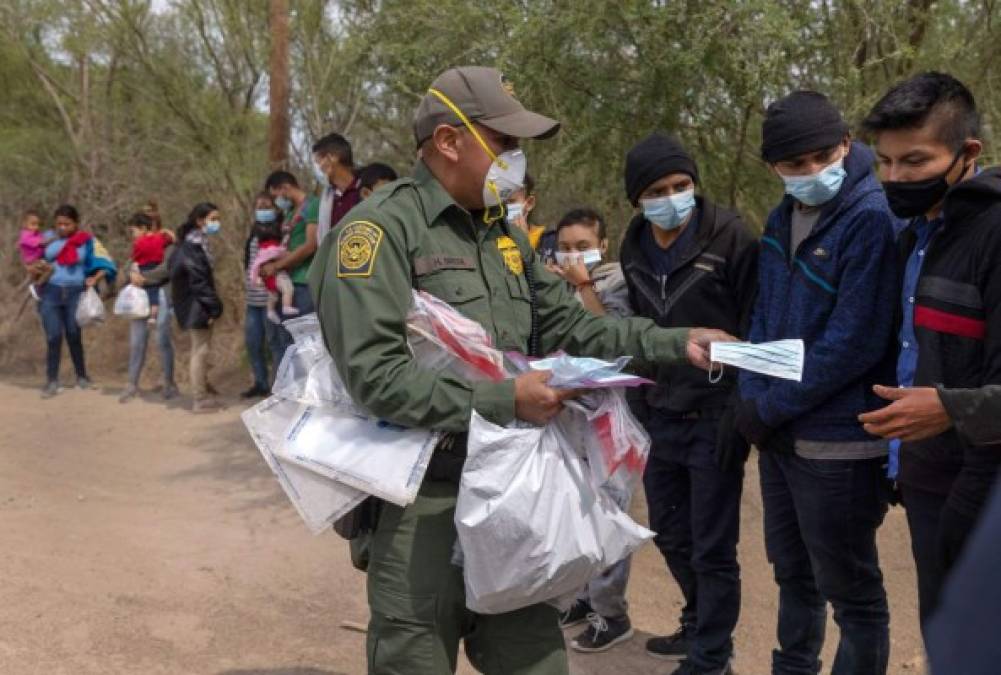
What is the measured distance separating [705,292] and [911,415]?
1.35 metres

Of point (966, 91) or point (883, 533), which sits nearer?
point (966, 91)

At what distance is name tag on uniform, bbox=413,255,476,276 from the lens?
9.11ft

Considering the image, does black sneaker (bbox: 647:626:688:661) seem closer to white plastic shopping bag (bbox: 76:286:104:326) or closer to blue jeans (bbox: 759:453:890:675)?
blue jeans (bbox: 759:453:890:675)

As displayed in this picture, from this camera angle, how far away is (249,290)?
971cm

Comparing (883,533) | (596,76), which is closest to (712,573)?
(883,533)

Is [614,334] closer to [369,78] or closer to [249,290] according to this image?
[249,290]

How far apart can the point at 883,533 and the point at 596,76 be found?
10.2 ft

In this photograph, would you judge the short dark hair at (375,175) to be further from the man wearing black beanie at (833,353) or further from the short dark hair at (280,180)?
the man wearing black beanie at (833,353)

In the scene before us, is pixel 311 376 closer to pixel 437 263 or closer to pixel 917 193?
pixel 437 263

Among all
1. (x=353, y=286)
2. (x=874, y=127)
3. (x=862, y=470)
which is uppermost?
(x=874, y=127)

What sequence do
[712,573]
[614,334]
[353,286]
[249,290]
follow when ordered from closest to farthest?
[353,286], [614,334], [712,573], [249,290]

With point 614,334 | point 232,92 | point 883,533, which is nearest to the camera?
point 614,334

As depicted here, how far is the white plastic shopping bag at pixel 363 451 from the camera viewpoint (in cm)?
265

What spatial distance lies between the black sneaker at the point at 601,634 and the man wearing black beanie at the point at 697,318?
0.51 m
